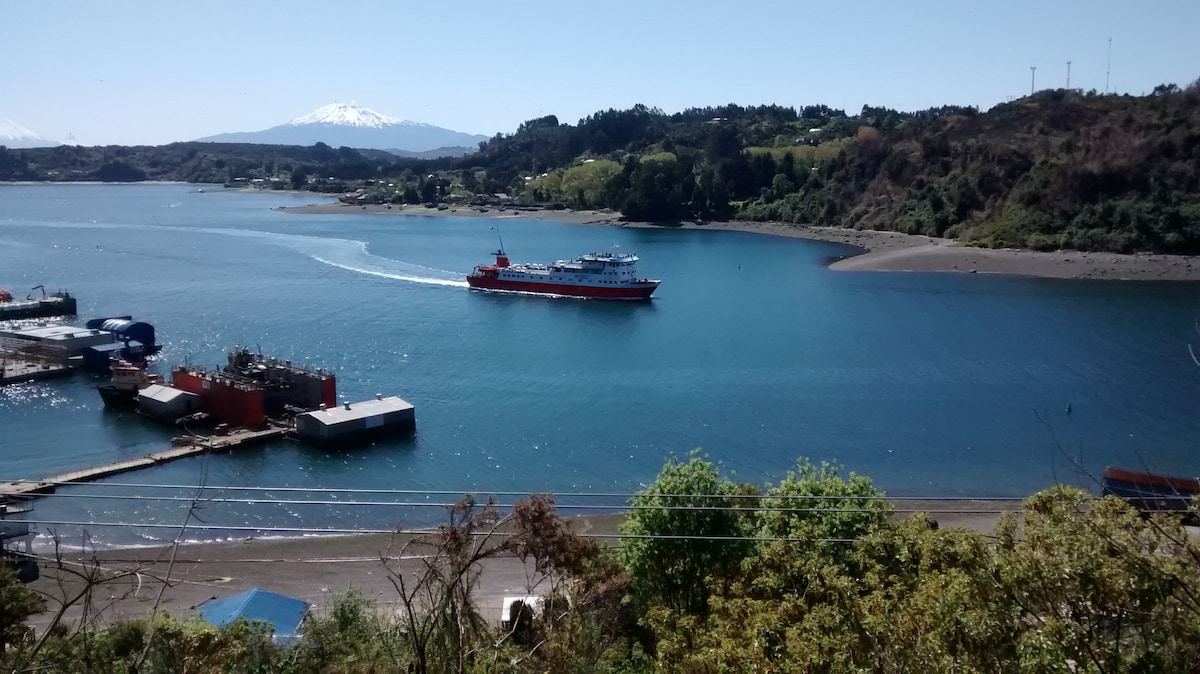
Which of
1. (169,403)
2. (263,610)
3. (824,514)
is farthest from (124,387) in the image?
(824,514)

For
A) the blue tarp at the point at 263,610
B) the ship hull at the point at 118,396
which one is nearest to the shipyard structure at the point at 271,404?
the ship hull at the point at 118,396

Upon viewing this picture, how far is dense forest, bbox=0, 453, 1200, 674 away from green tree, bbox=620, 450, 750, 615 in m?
0.01

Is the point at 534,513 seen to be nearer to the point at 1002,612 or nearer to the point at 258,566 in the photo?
the point at 1002,612

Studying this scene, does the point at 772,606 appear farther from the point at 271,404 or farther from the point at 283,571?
the point at 271,404

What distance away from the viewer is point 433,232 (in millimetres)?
43656

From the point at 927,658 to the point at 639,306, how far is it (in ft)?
73.7

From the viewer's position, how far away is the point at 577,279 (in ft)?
87.0

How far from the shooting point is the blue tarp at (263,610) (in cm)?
677

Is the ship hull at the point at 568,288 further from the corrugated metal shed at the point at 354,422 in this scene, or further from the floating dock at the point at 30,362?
the corrugated metal shed at the point at 354,422

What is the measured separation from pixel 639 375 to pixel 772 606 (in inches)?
536

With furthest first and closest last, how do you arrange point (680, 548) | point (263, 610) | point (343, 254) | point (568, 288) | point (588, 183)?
point (588, 183)
point (343, 254)
point (568, 288)
point (263, 610)
point (680, 548)

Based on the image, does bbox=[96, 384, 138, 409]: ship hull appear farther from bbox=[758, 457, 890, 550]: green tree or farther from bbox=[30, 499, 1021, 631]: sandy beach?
bbox=[758, 457, 890, 550]: green tree

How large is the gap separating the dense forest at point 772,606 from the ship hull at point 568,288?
64.6ft

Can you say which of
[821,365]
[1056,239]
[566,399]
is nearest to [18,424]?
[566,399]
